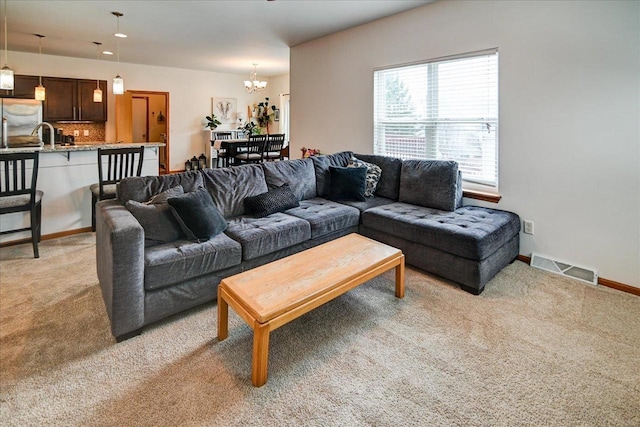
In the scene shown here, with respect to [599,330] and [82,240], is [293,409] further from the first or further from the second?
[82,240]

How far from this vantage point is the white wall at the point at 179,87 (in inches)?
281

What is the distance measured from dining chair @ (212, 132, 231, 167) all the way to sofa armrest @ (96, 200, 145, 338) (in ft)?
19.6

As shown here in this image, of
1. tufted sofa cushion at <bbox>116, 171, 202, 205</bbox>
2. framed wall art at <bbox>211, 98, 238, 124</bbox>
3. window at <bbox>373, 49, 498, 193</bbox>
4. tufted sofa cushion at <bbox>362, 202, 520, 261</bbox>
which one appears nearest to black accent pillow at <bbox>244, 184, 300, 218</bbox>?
tufted sofa cushion at <bbox>116, 171, 202, 205</bbox>

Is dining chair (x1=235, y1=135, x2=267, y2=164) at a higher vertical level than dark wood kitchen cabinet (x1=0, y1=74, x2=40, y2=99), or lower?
lower

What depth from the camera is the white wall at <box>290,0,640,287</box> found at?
8.85 feet

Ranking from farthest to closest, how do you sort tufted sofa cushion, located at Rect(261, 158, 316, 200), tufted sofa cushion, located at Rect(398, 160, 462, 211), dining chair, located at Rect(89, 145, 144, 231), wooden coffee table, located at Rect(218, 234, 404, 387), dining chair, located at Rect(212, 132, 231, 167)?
dining chair, located at Rect(212, 132, 231, 167) → dining chair, located at Rect(89, 145, 144, 231) → tufted sofa cushion, located at Rect(261, 158, 316, 200) → tufted sofa cushion, located at Rect(398, 160, 462, 211) → wooden coffee table, located at Rect(218, 234, 404, 387)

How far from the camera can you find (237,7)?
4.09m

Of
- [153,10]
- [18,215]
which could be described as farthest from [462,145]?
[18,215]

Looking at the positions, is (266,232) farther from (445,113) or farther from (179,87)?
(179,87)

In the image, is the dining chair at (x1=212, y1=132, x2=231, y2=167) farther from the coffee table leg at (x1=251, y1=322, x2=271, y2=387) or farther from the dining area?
the coffee table leg at (x1=251, y1=322, x2=271, y2=387)

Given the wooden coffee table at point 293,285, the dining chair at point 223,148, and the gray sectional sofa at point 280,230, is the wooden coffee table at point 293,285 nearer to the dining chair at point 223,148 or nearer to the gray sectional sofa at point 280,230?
the gray sectional sofa at point 280,230

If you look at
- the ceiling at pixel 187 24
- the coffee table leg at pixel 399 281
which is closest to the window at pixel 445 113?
the ceiling at pixel 187 24

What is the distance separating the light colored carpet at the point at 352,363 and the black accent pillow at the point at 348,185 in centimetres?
136

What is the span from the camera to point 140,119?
932cm
